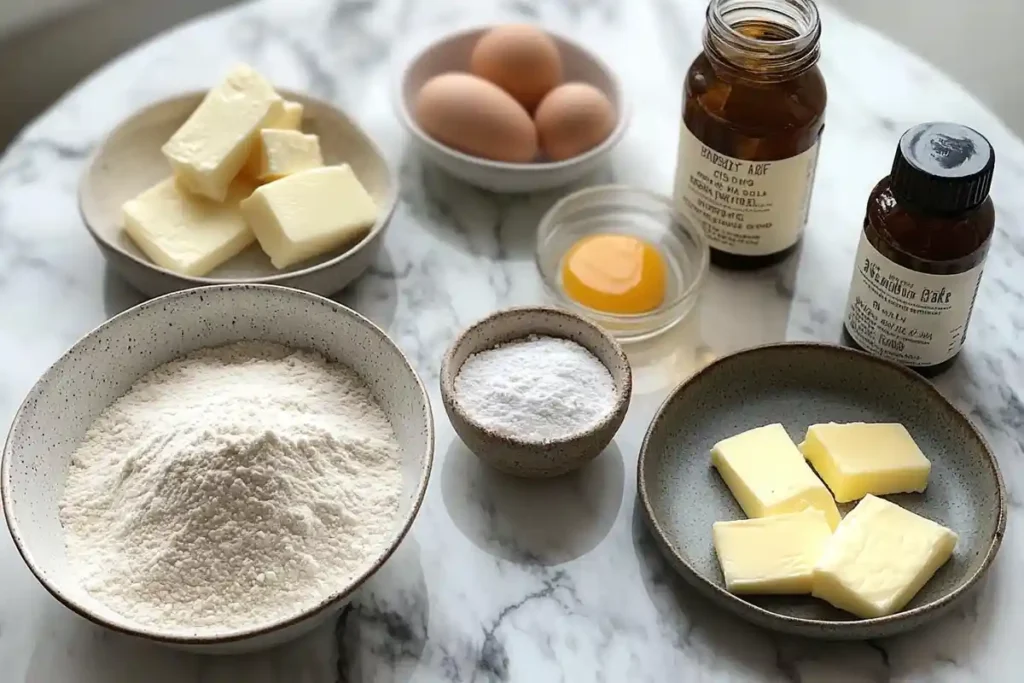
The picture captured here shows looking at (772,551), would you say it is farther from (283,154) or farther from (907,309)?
(283,154)

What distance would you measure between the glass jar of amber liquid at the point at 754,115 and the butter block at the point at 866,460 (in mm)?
237

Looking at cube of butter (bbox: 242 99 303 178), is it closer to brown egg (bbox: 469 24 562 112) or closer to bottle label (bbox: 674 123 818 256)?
brown egg (bbox: 469 24 562 112)

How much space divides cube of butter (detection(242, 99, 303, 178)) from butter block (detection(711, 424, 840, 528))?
536 millimetres

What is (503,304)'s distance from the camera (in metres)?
1.16

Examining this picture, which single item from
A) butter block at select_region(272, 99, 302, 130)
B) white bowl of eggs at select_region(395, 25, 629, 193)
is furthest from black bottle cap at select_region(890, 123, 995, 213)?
butter block at select_region(272, 99, 302, 130)

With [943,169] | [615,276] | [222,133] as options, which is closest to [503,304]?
[615,276]

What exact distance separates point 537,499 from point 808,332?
0.33 m

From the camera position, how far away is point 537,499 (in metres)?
1.00

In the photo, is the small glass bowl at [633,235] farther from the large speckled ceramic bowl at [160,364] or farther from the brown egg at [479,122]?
the large speckled ceramic bowl at [160,364]

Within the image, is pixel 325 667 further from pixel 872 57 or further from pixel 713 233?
pixel 872 57

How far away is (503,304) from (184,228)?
1.03 feet

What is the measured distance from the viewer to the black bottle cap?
918 mm

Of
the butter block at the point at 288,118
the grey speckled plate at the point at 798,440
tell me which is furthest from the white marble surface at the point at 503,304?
the butter block at the point at 288,118

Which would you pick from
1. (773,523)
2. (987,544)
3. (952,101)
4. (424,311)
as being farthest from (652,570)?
(952,101)
